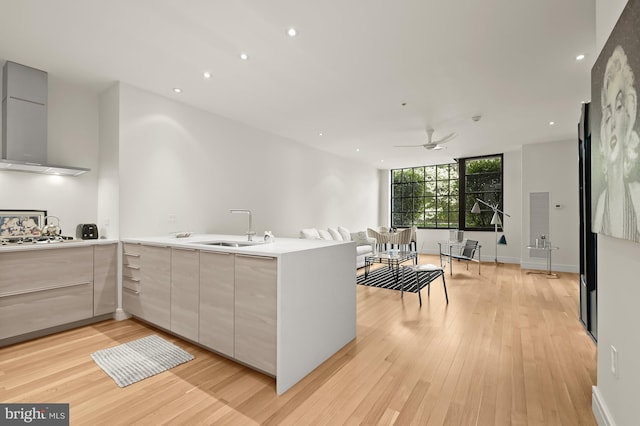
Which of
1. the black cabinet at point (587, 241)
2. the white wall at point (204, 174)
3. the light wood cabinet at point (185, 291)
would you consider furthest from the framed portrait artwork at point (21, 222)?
the black cabinet at point (587, 241)

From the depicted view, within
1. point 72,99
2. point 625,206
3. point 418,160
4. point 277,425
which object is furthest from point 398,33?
point 418,160

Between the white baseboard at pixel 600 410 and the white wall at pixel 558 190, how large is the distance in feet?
19.2

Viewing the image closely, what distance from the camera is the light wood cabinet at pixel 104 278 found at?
128 inches

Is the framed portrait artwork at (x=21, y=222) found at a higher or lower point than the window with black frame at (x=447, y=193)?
lower

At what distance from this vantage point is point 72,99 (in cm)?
359

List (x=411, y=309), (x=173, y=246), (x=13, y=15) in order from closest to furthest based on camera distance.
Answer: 1. (x=13, y=15)
2. (x=173, y=246)
3. (x=411, y=309)

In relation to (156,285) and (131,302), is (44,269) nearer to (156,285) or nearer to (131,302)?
(131,302)

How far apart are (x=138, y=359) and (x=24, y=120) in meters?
2.82

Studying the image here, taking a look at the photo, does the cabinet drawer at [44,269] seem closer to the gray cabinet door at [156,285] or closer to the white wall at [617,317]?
the gray cabinet door at [156,285]

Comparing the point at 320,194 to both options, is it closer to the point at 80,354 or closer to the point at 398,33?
the point at 398,33

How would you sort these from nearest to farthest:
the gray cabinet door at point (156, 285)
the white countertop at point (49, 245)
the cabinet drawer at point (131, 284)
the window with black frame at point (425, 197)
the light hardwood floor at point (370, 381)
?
the light hardwood floor at point (370, 381) < the white countertop at point (49, 245) < the gray cabinet door at point (156, 285) < the cabinet drawer at point (131, 284) < the window with black frame at point (425, 197)

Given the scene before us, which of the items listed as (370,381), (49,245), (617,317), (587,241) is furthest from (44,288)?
(587,241)

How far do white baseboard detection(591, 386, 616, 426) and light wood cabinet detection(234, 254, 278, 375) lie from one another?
194cm

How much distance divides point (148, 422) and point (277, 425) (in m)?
0.77
